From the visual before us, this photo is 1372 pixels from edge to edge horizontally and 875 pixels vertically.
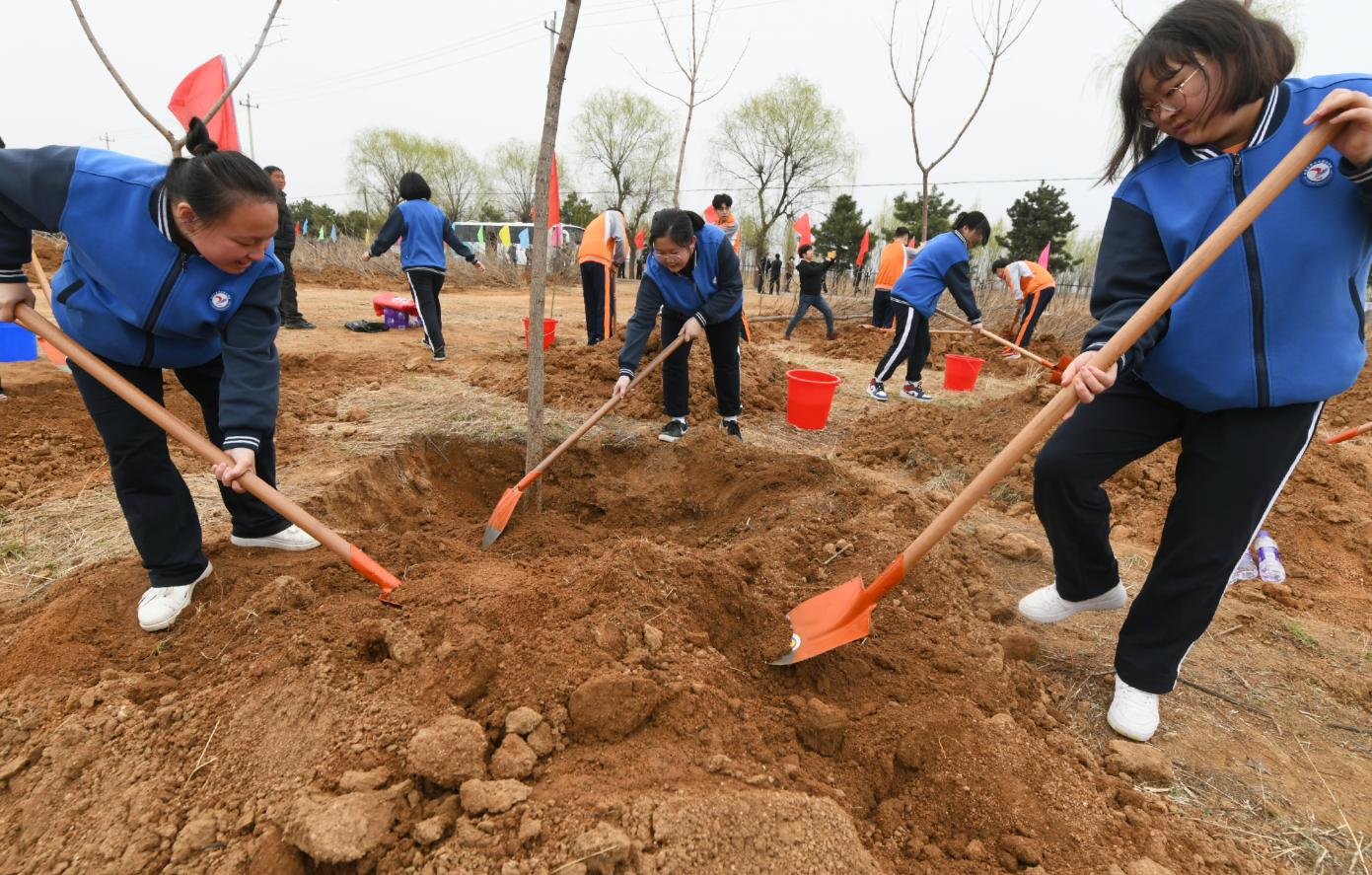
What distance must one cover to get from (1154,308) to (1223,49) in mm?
558

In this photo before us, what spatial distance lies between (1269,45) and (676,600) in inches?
79.7

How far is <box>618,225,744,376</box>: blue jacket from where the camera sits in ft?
13.0

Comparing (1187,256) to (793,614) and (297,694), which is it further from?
(297,694)

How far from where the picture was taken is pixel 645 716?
162cm

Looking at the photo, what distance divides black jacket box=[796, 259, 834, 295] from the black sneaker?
21.8ft

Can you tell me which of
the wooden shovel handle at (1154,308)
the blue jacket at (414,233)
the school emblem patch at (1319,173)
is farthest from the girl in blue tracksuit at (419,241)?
the school emblem patch at (1319,173)

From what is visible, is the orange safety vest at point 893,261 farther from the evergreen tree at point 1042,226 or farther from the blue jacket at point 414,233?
the evergreen tree at point 1042,226

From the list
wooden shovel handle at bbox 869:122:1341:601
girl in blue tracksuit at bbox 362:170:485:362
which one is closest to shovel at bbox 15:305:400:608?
wooden shovel handle at bbox 869:122:1341:601

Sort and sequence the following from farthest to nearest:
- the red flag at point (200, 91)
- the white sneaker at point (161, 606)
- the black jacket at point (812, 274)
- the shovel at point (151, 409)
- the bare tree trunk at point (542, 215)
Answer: the black jacket at point (812, 274), the red flag at point (200, 91), the bare tree trunk at point (542, 215), the white sneaker at point (161, 606), the shovel at point (151, 409)

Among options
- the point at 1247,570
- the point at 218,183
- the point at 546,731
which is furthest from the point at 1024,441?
the point at 1247,570

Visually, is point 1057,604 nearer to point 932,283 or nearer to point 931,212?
point 932,283

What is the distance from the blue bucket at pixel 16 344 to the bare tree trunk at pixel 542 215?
403 centimetres

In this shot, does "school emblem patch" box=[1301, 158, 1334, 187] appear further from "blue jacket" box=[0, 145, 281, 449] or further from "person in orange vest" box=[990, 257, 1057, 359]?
"person in orange vest" box=[990, 257, 1057, 359]

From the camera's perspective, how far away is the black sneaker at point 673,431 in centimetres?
432
